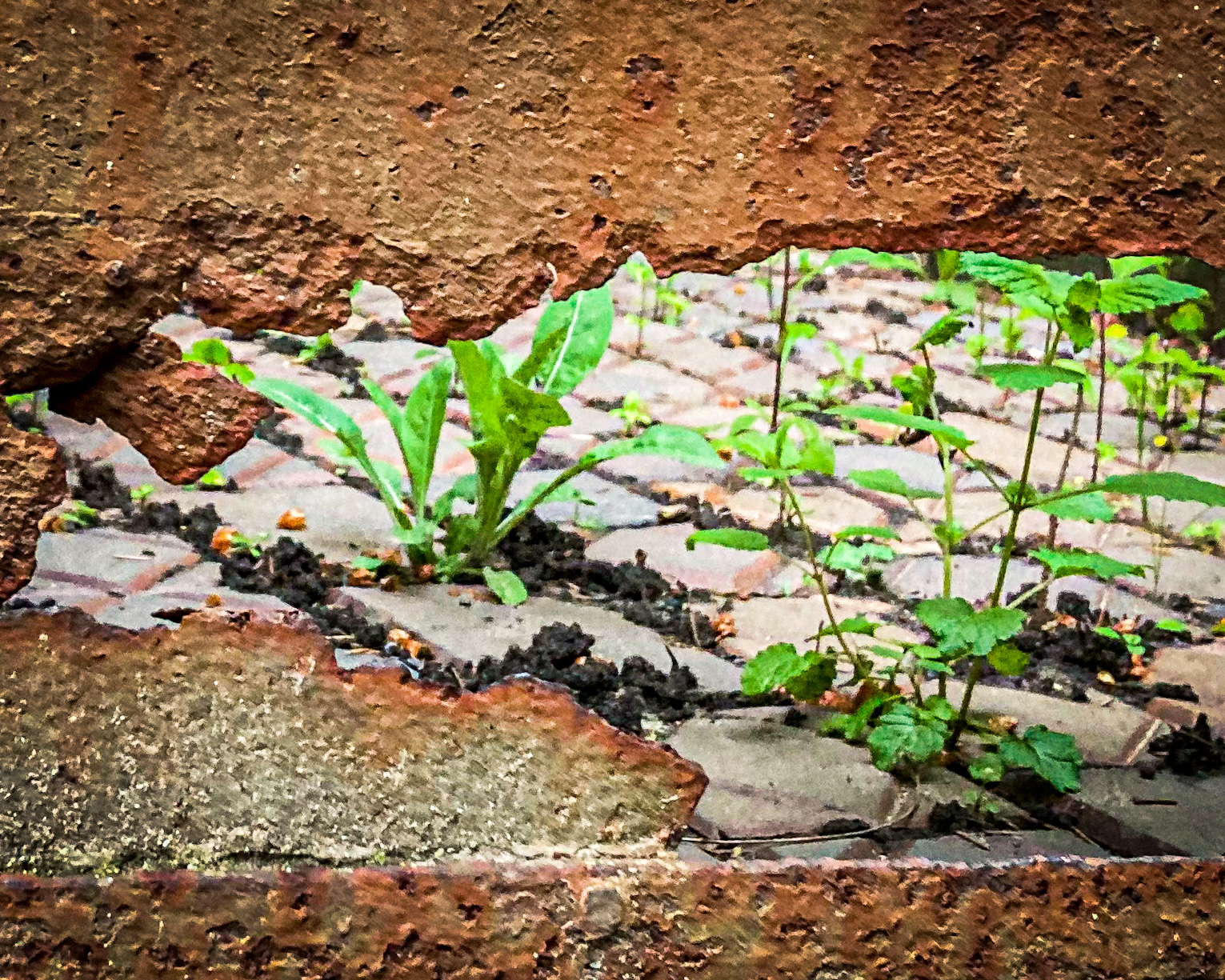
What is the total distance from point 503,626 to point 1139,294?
1.19 m

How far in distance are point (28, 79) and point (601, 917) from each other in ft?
3.40

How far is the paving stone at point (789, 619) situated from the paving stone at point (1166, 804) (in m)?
0.51

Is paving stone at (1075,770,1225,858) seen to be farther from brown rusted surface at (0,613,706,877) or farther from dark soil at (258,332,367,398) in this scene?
dark soil at (258,332,367,398)

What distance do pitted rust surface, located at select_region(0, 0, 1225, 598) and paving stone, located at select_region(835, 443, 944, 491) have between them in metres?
1.98

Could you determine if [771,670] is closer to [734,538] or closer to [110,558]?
[734,538]

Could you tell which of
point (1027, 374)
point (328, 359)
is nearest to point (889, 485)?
point (1027, 374)

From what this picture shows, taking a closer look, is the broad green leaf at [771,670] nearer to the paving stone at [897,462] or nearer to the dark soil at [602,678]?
the dark soil at [602,678]

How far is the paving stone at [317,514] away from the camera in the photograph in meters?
2.67

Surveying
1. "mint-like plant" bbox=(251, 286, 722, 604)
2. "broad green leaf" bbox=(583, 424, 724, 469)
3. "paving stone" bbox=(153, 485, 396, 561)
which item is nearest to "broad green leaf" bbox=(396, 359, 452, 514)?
"mint-like plant" bbox=(251, 286, 722, 604)

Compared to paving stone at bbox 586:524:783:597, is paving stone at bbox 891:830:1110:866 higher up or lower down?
lower down

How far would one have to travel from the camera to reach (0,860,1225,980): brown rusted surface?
4.76 ft

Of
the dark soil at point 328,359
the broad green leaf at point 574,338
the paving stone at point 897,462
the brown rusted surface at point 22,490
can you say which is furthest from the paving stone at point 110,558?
the paving stone at point 897,462

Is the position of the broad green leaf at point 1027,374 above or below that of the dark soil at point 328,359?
above

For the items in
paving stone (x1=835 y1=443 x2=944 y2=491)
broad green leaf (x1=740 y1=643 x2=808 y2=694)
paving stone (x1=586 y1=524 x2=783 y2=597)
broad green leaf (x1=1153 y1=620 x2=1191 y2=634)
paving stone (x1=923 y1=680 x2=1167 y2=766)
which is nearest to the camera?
broad green leaf (x1=740 y1=643 x2=808 y2=694)
